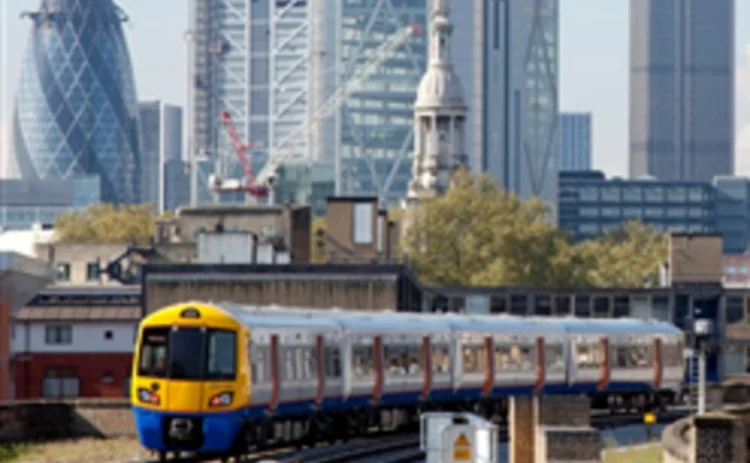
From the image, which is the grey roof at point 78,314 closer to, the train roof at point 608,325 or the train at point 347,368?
the train roof at point 608,325

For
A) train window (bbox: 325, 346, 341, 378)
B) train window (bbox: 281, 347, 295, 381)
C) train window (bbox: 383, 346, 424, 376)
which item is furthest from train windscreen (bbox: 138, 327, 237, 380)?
train window (bbox: 383, 346, 424, 376)

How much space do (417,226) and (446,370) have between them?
12114cm

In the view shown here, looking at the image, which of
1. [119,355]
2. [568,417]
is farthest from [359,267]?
[568,417]

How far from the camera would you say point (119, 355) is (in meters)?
120

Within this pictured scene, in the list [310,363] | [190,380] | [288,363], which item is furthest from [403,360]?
[190,380]

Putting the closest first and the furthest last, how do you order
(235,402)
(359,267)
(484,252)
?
(235,402), (359,267), (484,252)

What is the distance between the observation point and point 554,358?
81.8m

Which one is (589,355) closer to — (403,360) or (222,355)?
(403,360)

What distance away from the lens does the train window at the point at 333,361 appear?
63.4 metres

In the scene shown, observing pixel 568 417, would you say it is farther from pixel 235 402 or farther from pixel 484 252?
pixel 484 252

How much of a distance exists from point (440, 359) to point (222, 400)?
1928cm

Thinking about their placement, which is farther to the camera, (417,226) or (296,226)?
(417,226)

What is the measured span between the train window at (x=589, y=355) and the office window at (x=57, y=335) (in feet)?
135

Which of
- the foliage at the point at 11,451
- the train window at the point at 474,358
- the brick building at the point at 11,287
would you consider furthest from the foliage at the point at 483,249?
the foliage at the point at 11,451
